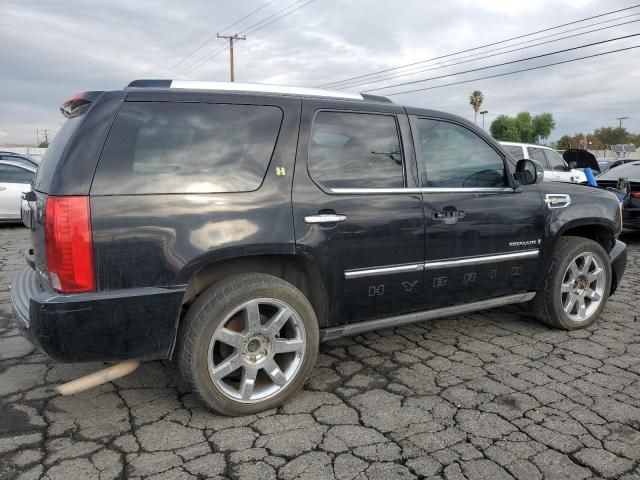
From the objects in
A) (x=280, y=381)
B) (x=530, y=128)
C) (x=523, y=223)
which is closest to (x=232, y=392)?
(x=280, y=381)

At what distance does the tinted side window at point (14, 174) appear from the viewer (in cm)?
1034

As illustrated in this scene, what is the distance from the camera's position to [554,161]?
12930 millimetres

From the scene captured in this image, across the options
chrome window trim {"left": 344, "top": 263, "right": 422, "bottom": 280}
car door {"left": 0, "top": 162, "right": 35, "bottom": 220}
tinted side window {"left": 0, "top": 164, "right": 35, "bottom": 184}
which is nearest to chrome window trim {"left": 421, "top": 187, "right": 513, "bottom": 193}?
chrome window trim {"left": 344, "top": 263, "right": 422, "bottom": 280}

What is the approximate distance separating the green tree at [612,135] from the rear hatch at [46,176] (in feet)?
321

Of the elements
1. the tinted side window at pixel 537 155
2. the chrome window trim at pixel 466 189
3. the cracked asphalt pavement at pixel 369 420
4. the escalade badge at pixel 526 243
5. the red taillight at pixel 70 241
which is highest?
the tinted side window at pixel 537 155

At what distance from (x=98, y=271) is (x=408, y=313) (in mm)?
1966

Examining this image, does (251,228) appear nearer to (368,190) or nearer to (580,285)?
(368,190)

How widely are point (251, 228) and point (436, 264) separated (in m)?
1.36

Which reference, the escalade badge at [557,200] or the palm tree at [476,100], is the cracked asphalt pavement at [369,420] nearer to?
the escalade badge at [557,200]

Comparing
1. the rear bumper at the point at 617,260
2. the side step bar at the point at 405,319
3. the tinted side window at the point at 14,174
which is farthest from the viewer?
the tinted side window at the point at 14,174

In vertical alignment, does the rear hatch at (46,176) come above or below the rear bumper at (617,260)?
above

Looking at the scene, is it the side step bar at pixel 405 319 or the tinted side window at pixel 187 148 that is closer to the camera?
the tinted side window at pixel 187 148

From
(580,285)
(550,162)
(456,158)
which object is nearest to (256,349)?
(456,158)

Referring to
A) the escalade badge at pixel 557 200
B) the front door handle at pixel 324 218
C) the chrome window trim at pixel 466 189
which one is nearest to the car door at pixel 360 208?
the front door handle at pixel 324 218
